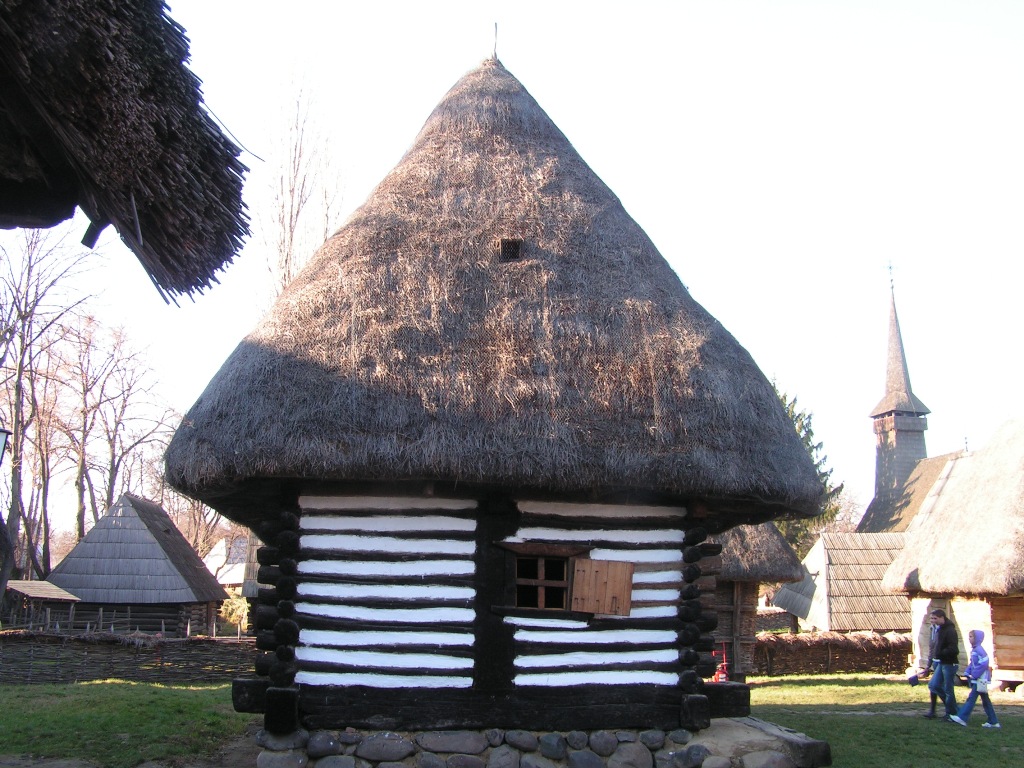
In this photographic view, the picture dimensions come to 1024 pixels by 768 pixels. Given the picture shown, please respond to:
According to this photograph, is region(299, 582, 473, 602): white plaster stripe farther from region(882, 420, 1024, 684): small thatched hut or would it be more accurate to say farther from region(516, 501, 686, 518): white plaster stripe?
region(882, 420, 1024, 684): small thatched hut

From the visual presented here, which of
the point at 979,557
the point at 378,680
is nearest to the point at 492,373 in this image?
the point at 378,680

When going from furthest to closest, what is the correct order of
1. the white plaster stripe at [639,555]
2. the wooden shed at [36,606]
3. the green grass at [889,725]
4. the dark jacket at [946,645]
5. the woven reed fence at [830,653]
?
the wooden shed at [36,606] → the woven reed fence at [830,653] → the dark jacket at [946,645] → the green grass at [889,725] → the white plaster stripe at [639,555]

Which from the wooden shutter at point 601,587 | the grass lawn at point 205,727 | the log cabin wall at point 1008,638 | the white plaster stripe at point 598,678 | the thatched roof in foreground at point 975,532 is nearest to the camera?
the white plaster stripe at point 598,678

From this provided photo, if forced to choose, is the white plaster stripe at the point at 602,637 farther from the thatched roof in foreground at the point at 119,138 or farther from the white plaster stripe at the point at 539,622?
the thatched roof in foreground at the point at 119,138

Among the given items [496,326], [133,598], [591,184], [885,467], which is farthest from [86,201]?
[885,467]

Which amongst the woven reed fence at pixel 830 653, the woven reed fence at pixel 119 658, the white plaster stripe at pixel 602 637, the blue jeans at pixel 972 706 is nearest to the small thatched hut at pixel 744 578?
the woven reed fence at pixel 830 653

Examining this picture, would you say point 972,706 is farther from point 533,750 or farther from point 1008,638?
point 533,750

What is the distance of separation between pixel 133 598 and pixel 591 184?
17.4 meters

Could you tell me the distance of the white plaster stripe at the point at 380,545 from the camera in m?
8.34

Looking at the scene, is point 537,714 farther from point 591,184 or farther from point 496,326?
Answer: point 591,184

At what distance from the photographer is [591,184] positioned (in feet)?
34.9

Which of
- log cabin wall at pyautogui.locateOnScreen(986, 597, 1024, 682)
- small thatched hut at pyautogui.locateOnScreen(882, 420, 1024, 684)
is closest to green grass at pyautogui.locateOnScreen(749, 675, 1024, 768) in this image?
log cabin wall at pyautogui.locateOnScreen(986, 597, 1024, 682)

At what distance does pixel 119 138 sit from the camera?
4535 mm

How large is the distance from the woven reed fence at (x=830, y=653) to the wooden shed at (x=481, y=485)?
12787 mm
